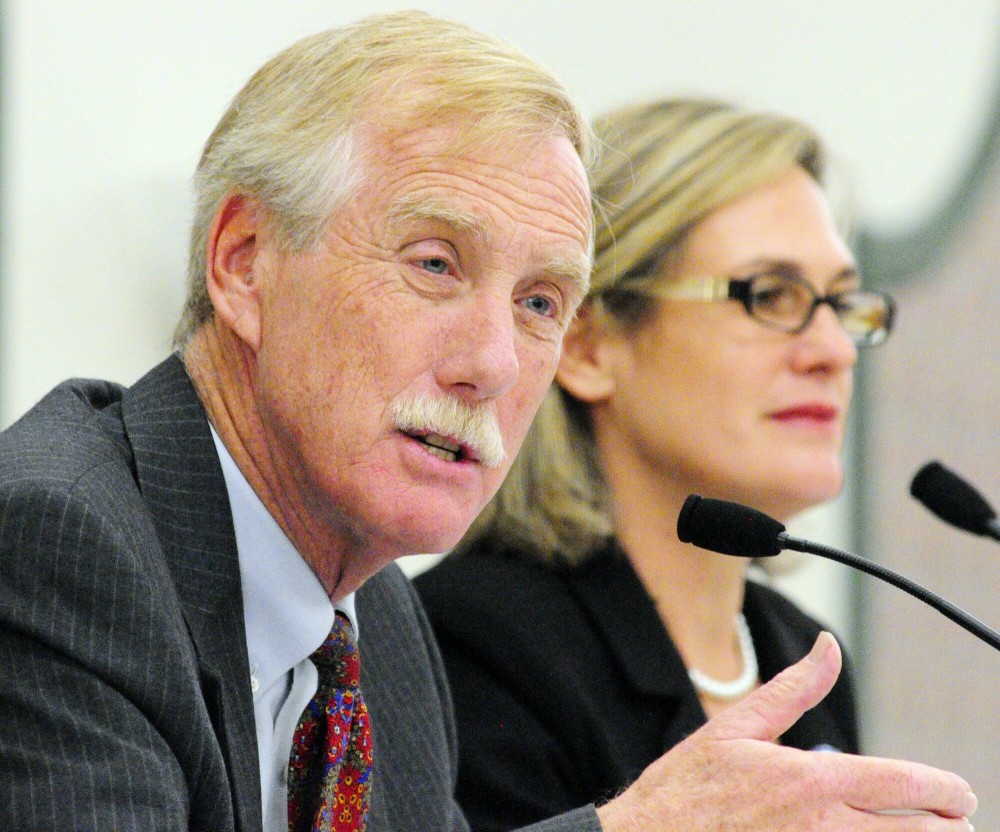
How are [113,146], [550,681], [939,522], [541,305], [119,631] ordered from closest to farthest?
[119,631] → [541,305] → [550,681] → [113,146] → [939,522]

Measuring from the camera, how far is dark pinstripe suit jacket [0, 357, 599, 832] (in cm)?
118

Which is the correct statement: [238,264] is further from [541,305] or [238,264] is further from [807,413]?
[807,413]

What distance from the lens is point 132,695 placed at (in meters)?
1.23

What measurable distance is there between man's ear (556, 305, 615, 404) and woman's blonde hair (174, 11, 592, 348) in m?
0.91

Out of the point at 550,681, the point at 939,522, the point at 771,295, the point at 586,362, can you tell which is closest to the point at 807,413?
the point at 771,295

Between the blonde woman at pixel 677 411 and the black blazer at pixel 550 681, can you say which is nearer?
the black blazer at pixel 550 681

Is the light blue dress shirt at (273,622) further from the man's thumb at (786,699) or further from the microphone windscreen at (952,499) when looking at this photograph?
the microphone windscreen at (952,499)

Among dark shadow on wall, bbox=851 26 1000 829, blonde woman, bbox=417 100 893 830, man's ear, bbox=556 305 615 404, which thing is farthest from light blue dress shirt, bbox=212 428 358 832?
dark shadow on wall, bbox=851 26 1000 829

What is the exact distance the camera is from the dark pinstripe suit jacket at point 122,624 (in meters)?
1.18

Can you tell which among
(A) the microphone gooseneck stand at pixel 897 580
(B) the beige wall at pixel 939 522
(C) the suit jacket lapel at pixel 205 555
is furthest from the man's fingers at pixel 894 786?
(B) the beige wall at pixel 939 522

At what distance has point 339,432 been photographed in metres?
1.47

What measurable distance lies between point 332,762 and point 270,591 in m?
0.19

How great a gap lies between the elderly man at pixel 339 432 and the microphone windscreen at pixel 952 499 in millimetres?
663

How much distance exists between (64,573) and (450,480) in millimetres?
434
